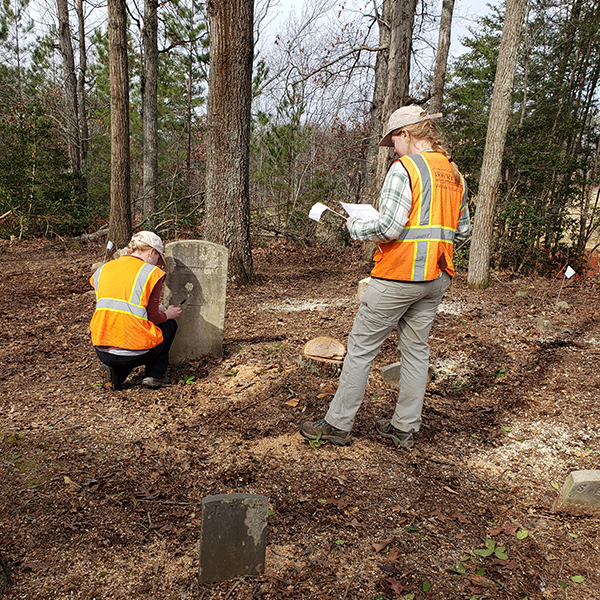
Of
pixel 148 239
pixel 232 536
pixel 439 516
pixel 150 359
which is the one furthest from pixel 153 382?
pixel 439 516

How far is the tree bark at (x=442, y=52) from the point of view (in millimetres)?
12602

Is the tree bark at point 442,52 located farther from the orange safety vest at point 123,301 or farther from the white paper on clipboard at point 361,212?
the orange safety vest at point 123,301

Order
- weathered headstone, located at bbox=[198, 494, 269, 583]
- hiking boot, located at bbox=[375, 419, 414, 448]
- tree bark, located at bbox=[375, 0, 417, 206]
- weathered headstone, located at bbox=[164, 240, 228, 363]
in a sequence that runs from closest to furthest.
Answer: weathered headstone, located at bbox=[198, 494, 269, 583] → hiking boot, located at bbox=[375, 419, 414, 448] → weathered headstone, located at bbox=[164, 240, 228, 363] → tree bark, located at bbox=[375, 0, 417, 206]

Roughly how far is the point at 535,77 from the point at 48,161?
1503 cm

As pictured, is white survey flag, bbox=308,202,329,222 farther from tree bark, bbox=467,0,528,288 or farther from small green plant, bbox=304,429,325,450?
tree bark, bbox=467,0,528,288

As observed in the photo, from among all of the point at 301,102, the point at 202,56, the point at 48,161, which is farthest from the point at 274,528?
the point at 202,56

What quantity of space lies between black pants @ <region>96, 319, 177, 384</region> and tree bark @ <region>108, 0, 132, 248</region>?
20.7 feet

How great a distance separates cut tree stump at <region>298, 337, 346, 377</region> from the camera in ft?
13.9

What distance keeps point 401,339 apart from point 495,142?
6500mm

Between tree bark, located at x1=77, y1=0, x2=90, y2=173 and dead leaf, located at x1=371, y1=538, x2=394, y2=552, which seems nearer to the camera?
dead leaf, located at x1=371, y1=538, x2=394, y2=552

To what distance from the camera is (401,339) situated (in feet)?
10.5

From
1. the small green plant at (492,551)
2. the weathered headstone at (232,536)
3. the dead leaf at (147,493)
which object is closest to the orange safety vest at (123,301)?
the dead leaf at (147,493)

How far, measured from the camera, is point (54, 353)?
4953 mm

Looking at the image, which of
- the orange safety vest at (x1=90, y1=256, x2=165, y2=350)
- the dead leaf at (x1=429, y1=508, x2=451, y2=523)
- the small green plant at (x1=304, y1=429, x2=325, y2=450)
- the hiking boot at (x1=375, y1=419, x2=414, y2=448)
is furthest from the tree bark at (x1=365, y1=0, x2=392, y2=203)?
the dead leaf at (x1=429, y1=508, x2=451, y2=523)
